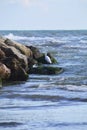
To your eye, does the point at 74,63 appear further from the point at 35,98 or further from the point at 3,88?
the point at 35,98

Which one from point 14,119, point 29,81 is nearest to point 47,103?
point 14,119

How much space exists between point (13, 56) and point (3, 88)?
13.7ft

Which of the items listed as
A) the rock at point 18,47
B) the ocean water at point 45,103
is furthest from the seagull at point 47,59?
the ocean water at point 45,103

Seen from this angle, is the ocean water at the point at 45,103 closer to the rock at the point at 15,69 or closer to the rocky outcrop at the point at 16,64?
the rock at the point at 15,69

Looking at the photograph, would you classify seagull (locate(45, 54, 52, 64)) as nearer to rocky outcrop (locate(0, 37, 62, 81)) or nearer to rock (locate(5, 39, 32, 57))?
rocky outcrop (locate(0, 37, 62, 81))

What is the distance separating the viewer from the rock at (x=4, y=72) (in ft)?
75.4

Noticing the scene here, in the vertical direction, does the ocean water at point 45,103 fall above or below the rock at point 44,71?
above

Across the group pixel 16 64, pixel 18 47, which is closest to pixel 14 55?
pixel 16 64

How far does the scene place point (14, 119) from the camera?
1505cm

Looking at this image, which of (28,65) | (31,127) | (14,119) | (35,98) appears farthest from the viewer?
(28,65)

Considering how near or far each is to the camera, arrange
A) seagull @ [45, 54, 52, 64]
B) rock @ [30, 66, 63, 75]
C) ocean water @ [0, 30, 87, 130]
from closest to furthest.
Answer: ocean water @ [0, 30, 87, 130] → rock @ [30, 66, 63, 75] → seagull @ [45, 54, 52, 64]

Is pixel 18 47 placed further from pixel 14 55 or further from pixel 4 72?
pixel 4 72

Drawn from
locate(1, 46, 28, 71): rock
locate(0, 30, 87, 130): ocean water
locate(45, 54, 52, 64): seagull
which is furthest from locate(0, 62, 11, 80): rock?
locate(45, 54, 52, 64): seagull

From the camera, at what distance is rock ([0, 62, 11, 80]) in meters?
23.0
